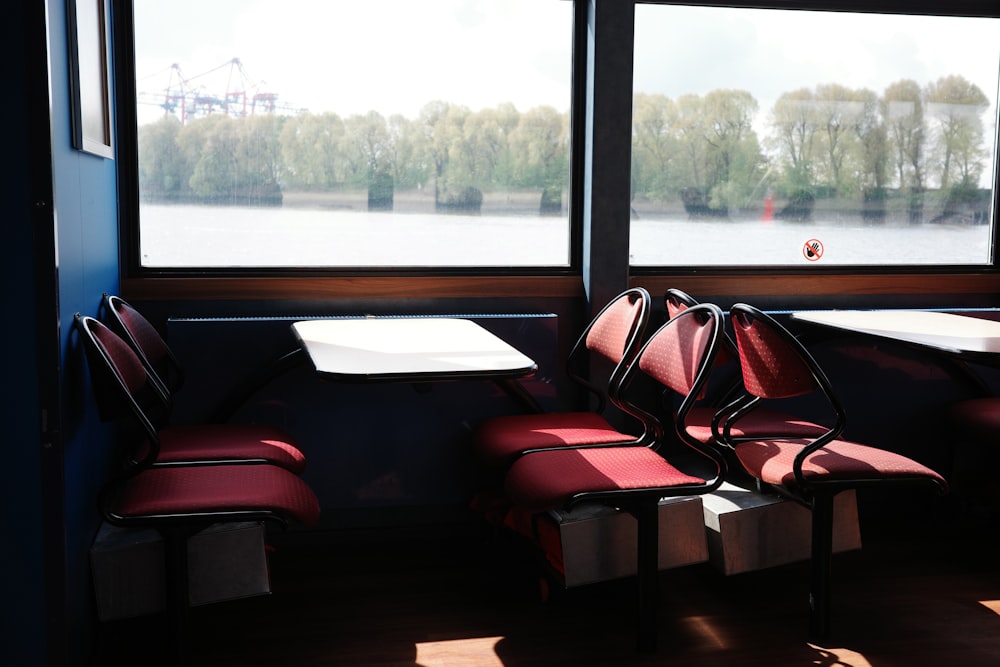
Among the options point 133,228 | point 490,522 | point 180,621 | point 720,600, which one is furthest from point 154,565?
point 720,600

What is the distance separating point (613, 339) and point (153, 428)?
1.50 meters

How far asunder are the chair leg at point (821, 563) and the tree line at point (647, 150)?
4.86 feet

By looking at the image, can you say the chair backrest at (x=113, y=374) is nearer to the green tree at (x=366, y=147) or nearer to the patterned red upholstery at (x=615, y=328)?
the green tree at (x=366, y=147)

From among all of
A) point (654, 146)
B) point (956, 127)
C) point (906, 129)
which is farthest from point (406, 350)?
point (956, 127)

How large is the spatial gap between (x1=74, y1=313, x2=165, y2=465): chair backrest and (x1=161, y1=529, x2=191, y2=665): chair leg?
23 cm

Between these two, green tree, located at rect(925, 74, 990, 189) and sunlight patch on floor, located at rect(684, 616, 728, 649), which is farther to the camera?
green tree, located at rect(925, 74, 990, 189)

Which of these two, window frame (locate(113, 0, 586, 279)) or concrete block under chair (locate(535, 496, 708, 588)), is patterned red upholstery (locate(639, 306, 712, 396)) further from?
window frame (locate(113, 0, 586, 279))

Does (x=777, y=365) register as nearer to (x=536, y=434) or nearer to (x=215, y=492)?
(x=536, y=434)

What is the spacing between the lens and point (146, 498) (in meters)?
2.32

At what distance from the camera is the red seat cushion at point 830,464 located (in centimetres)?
262

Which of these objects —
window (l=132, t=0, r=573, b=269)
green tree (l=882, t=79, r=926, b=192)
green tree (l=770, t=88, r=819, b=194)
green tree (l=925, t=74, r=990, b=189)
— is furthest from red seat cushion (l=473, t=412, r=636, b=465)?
green tree (l=925, t=74, r=990, b=189)

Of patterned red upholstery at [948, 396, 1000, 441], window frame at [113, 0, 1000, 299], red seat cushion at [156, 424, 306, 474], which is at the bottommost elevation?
patterned red upholstery at [948, 396, 1000, 441]

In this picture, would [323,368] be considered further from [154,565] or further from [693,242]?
[693,242]

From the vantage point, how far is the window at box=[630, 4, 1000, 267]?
372 centimetres
